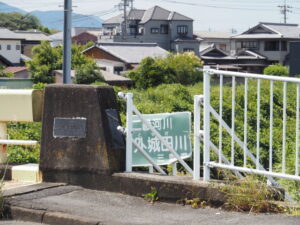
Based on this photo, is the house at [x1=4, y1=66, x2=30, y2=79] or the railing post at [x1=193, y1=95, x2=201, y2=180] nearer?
the railing post at [x1=193, y1=95, x2=201, y2=180]

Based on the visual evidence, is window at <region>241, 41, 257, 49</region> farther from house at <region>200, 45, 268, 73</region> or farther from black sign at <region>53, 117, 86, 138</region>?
black sign at <region>53, 117, 86, 138</region>

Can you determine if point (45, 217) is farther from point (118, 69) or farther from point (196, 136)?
point (118, 69)

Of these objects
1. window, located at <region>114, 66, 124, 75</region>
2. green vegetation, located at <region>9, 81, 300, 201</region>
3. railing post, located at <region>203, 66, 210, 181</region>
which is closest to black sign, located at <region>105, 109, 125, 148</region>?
railing post, located at <region>203, 66, 210, 181</region>

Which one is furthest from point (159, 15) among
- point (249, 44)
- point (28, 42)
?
point (28, 42)

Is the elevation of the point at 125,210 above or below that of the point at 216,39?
below

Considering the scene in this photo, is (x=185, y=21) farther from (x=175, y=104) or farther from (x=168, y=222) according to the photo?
(x=168, y=222)

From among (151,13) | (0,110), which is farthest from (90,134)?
(151,13)

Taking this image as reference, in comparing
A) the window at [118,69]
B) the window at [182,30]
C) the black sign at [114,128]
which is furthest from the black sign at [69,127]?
the window at [182,30]

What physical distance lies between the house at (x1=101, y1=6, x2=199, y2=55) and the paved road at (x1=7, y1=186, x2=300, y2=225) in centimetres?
6689

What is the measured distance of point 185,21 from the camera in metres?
75.2

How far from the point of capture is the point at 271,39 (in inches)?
2672

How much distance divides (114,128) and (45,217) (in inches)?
52.0

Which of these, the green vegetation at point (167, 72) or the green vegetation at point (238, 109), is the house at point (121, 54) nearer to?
the green vegetation at point (167, 72)

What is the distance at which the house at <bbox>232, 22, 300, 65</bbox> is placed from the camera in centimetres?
6756
